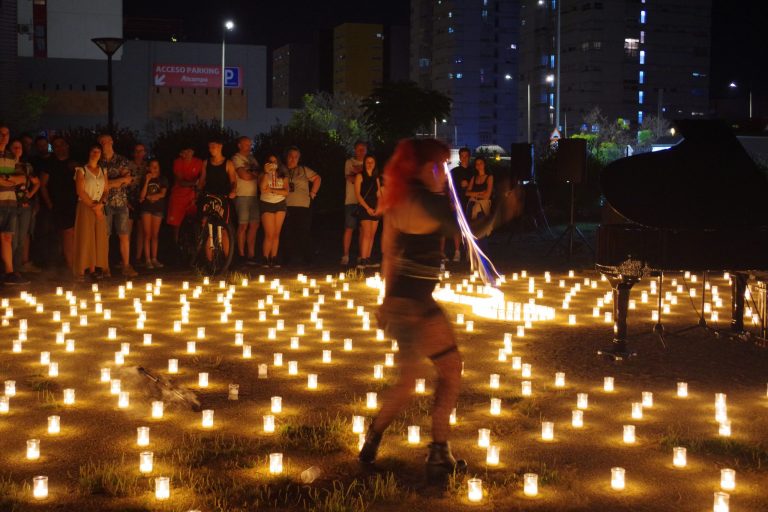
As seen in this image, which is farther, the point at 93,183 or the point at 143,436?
the point at 93,183

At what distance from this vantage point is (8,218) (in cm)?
1280

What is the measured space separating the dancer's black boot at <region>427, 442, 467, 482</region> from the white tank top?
917 centimetres

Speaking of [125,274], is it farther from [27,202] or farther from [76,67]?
[76,67]

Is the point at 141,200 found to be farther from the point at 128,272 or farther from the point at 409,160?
the point at 409,160

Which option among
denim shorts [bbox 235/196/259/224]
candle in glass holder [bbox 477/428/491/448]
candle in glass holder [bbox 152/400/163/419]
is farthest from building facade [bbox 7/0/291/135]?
candle in glass holder [bbox 477/428/491/448]

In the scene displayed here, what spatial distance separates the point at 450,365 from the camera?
527 cm

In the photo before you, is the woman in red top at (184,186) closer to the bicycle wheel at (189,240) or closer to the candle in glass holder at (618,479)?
the bicycle wheel at (189,240)

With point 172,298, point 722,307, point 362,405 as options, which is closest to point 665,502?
point 362,405

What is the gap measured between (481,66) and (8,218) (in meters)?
139

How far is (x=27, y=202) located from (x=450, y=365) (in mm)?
9563

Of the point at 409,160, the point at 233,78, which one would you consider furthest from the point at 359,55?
the point at 409,160

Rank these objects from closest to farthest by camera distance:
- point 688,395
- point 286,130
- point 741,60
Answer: point 688,395, point 286,130, point 741,60

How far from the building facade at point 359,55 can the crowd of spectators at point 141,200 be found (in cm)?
17220

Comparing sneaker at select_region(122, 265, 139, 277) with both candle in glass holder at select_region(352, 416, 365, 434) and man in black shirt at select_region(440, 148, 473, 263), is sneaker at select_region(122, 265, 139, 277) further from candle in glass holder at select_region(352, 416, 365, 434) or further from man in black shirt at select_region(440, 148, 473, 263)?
candle in glass holder at select_region(352, 416, 365, 434)
